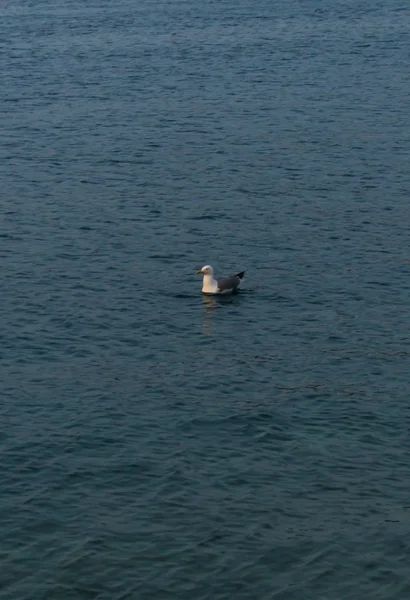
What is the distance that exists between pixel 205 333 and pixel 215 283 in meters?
3.66

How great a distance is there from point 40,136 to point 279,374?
34.9m

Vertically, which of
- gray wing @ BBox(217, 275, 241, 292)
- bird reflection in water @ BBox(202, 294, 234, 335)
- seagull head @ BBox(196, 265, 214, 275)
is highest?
seagull head @ BBox(196, 265, 214, 275)

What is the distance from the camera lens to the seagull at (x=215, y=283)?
4822cm

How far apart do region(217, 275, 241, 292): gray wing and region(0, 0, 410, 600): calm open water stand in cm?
58

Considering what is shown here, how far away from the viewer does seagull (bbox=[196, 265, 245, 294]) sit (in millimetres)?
48219

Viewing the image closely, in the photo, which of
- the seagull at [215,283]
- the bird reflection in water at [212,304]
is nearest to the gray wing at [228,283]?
the seagull at [215,283]

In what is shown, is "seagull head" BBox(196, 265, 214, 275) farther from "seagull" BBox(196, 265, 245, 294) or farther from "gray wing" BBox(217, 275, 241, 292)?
"gray wing" BBox(217, 275, 241, 292)

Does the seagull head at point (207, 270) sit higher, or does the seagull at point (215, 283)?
the seagull head at point (207, 270)

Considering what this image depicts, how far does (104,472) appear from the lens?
34938 mm

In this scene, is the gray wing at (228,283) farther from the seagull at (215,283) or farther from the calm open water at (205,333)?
the calm open water at (205,333)

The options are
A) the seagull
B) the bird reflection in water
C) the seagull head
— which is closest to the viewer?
the bird reflection in water

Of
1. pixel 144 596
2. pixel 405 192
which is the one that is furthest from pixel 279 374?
pixel 405 192

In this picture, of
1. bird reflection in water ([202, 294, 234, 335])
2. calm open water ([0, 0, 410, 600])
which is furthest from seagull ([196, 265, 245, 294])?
calm open water ([0, 0, 410, 600])

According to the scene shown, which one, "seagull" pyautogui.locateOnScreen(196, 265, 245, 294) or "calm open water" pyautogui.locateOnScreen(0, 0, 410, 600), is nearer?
"calm open water" pyautogui.locateOnScreen(0, 0, 410, 600)
